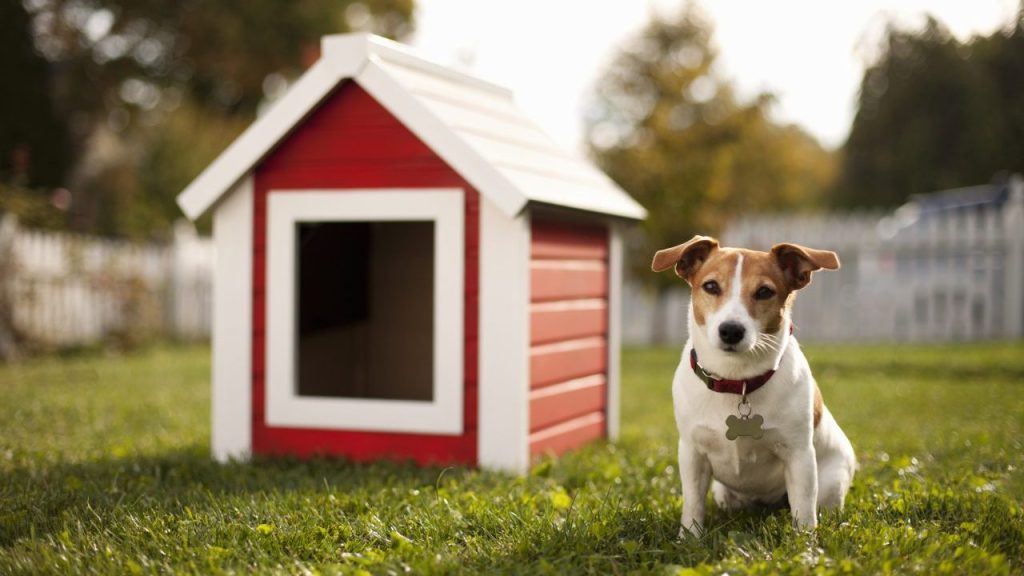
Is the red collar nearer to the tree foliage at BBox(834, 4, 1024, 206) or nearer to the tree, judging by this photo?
the tree foliage at BBox(834, 4, 1024, 206)

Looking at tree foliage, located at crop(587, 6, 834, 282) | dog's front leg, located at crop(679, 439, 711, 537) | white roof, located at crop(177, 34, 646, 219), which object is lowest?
dog's front leg, located at crop(679, 439, 711, 537)

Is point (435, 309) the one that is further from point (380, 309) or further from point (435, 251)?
point (380, 309)

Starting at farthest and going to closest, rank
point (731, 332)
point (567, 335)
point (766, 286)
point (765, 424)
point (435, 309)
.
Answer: point (567, 335) → point (435, 309) → point (765, 424) → point (766, 286) → point (731, 332)

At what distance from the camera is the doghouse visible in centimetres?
509

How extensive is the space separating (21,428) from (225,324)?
69.8 inches

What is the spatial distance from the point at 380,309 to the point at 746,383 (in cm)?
421

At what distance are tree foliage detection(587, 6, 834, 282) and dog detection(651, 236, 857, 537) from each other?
983 cm

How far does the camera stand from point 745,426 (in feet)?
11.5

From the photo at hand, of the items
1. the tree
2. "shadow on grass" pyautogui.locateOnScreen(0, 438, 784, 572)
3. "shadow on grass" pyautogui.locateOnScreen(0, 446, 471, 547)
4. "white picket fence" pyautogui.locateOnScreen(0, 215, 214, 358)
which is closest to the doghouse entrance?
"shadow on grass" pyautogui.locateOnScreen(0, 446, 471, 547)

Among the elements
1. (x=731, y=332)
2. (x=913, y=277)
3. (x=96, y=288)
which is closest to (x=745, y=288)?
(x=731, y=332)

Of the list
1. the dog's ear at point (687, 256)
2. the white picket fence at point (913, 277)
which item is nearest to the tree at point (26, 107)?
the white picket fence at point (913, 277)

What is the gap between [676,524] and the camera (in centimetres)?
382

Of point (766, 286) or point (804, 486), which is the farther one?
point (804, 486)

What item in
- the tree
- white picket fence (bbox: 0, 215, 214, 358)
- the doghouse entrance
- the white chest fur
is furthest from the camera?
the tree
